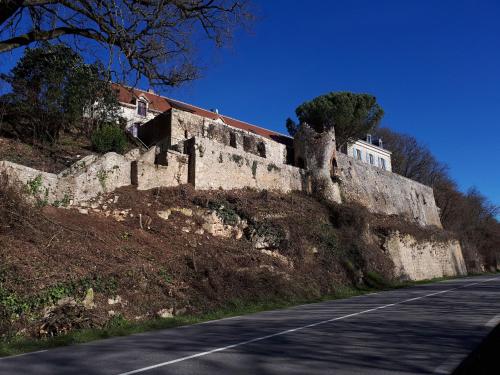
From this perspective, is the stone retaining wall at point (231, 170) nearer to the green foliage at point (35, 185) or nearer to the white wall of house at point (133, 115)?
the green foliage at point (35, 185)

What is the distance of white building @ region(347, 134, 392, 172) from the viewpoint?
4991cm

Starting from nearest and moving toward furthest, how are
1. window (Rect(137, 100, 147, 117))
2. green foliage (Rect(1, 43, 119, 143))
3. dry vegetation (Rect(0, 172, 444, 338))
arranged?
dry vegetation (Rect(0, 172, 444, 338)) < green foliage (Rect(1, 43, 119, 143)) < window (Rect(137, 100, 147, 117))

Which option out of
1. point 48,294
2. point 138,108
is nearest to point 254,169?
point 138,108

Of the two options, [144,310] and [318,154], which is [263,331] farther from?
[318,154]

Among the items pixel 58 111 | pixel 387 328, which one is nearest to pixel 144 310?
pixel 387 328

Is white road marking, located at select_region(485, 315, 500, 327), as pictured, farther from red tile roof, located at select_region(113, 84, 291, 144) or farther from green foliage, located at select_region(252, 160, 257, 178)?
red tile roof, located at select_region(113, 84, 291, 144)

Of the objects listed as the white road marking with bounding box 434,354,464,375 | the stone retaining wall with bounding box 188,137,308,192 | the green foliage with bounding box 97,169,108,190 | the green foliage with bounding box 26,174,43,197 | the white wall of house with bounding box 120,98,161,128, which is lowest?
the white road marking with bounding box 434,354,464,375

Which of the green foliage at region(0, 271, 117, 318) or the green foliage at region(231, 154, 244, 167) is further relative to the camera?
the green foliage at region(231, 154, 244, 167)

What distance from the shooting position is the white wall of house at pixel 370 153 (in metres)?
49.8

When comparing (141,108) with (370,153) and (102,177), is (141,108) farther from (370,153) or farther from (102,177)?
(370,153)

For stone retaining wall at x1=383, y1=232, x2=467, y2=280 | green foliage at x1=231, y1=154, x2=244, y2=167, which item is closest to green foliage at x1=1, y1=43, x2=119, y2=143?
green foliage at x1=231, y1=154, x2=244, y2=167

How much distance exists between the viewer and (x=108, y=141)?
22297 millimetres

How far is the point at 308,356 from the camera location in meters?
6.50

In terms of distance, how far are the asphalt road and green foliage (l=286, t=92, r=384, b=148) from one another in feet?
109
